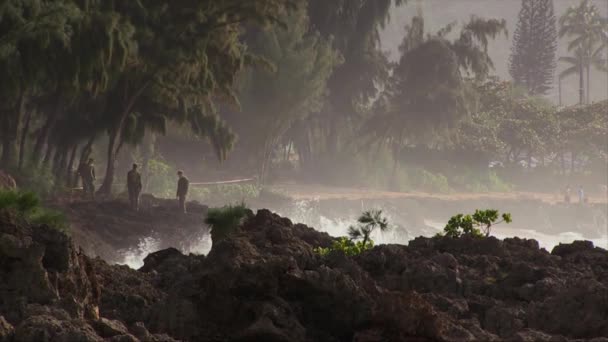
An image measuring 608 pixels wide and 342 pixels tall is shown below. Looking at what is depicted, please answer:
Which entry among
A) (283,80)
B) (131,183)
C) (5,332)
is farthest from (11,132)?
(5,332)

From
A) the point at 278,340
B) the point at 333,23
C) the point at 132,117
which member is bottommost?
the point at 278,340

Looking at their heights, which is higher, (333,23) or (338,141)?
(333,23)

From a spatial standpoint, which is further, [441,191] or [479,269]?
[441,191]

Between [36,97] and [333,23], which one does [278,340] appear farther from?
[333,23]

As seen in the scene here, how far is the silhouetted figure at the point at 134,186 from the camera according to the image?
76.7 ft

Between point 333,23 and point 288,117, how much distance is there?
7.09m

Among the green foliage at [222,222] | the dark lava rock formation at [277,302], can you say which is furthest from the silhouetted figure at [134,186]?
the dark lava rock formation at [277,302]

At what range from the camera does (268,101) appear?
37.1 metres

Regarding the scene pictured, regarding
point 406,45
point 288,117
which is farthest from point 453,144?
point 288,117

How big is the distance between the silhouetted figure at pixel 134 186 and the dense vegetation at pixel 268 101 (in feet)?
4.49

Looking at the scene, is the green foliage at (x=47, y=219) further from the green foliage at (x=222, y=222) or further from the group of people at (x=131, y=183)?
the group of people at (x=131, y=183)

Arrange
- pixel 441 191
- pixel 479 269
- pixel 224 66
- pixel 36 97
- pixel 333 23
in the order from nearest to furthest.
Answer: pixel 479 269, pixel 36 97, pixel 224 66, pixel 333 23, pixel 441 191

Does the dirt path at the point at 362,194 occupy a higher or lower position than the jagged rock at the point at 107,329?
higher

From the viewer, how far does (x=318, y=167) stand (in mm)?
48031
